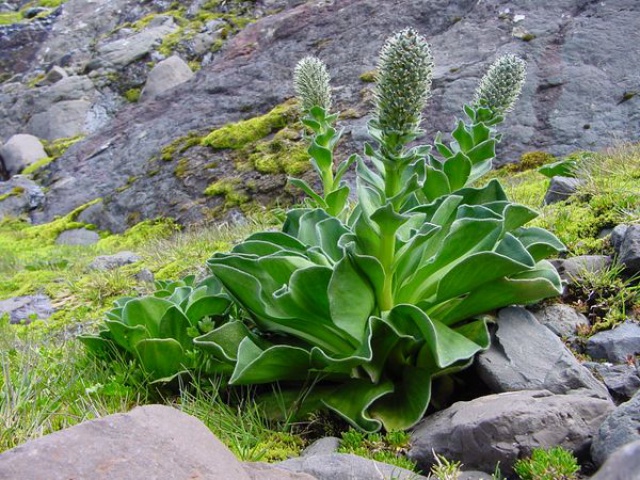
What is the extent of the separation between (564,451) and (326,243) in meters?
1.56

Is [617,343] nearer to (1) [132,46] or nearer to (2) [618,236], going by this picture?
(2) [618,236]

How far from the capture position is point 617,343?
277 cm

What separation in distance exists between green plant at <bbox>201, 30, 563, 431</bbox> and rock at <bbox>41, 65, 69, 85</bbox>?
22.1 metres

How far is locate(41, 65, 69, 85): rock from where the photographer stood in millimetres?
22062

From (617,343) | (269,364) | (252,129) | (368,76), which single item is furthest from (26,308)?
(368,76)

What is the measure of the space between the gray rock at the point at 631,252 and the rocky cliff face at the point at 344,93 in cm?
553

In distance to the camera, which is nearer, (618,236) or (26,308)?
(618,236)

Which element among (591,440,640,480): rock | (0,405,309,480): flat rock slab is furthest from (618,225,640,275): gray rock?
(591,440,640,480): rock

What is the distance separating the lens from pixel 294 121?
1105 centimetres

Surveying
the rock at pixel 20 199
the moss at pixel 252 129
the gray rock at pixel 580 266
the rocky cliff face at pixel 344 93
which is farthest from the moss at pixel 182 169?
the gray rock at pixel 580 266

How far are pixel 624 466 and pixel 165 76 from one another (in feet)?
61.2

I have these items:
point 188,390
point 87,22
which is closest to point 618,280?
point 188,390

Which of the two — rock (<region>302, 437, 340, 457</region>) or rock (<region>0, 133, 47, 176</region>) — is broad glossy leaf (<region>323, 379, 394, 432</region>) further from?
rock (<region>0, 133, 47, 176</region>)

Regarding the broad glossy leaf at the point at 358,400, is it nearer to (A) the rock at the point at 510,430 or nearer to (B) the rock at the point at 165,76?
(A) the rock at the point at 510,430
